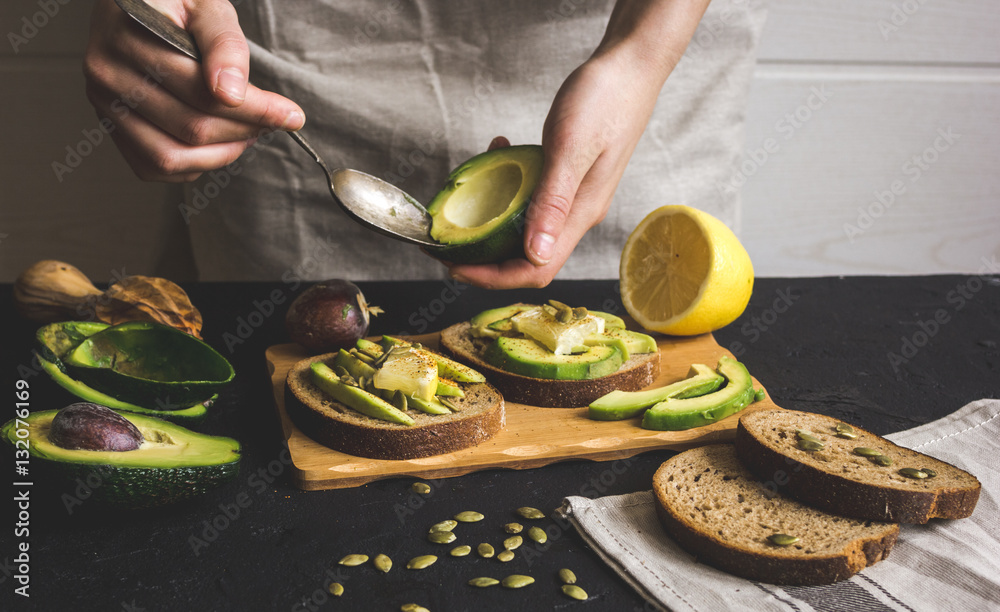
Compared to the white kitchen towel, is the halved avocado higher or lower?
lower

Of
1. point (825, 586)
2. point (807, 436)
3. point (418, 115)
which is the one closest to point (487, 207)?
point (418, 115)

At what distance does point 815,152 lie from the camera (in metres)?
3.74

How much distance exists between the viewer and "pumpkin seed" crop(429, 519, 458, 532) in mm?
1365

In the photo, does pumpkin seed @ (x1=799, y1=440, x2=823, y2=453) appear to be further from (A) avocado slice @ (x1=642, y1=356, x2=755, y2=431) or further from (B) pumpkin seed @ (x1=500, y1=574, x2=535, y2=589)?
(B) pumpkin seed @ (x1=500, y1=574, x2=535, y2=589)

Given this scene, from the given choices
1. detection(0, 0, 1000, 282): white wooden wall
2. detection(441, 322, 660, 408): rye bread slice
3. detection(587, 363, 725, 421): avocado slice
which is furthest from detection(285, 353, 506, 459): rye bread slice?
detection(0, 0, 1000, 282): white wooden wall

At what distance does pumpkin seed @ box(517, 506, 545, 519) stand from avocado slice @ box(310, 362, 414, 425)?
0.98 feet

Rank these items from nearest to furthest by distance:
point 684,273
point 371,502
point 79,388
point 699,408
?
point 371,502, point 79,388, point 699,408, point 684,273

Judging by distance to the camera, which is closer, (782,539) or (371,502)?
(782,539)

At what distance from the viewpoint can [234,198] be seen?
272 cm

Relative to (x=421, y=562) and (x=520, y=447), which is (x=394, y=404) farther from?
(x=421, y=562)

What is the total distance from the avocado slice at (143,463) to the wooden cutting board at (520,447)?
7.4 inches

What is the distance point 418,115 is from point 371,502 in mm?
1511

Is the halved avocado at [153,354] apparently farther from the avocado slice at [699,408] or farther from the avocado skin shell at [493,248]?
the avocado slice at [699,408]

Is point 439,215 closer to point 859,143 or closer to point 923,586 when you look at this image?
point 923,586
